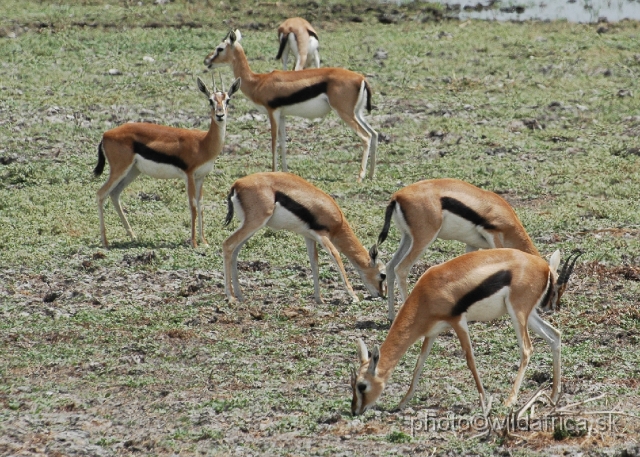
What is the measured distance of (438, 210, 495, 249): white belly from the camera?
316 inches

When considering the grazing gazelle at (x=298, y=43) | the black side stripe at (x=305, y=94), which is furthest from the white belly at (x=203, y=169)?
the grazing gazelle at (x=298, y=43)

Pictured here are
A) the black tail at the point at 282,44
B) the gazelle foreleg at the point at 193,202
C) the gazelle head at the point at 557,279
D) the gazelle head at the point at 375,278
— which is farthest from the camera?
the black tail at the point at 282,44

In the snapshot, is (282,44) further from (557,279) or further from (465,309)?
(465,309)

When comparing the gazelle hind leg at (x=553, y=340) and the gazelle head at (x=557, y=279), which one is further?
the gazelle head at (x=557, y=279)

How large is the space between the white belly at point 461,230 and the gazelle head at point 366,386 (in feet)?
6.96

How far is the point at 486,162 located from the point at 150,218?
4.17 m

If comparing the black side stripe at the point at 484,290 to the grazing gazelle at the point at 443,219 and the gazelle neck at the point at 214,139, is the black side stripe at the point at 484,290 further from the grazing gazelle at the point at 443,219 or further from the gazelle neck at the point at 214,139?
the gazelle neck at the point at 214,139

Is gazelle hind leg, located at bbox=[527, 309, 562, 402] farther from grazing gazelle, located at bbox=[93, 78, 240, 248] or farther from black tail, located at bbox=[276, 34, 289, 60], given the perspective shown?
black tail, located at bbox=[276, 34, 289, 60]

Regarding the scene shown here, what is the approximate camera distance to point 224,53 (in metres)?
13.8

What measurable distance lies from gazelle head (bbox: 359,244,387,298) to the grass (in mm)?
259

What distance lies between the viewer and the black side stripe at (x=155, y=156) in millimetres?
10156

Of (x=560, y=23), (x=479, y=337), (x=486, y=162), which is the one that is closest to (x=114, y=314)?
(x=479, y=337)

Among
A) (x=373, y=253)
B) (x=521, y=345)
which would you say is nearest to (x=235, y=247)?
(x=373, y=253)

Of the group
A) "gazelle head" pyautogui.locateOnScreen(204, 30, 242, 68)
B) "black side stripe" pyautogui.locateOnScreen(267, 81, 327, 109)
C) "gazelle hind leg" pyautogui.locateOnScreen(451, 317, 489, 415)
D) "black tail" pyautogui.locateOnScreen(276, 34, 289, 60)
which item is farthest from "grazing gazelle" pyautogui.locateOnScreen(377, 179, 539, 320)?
"black tail" pyautogui.locateOnScreen(276, 34, 289, 60)
